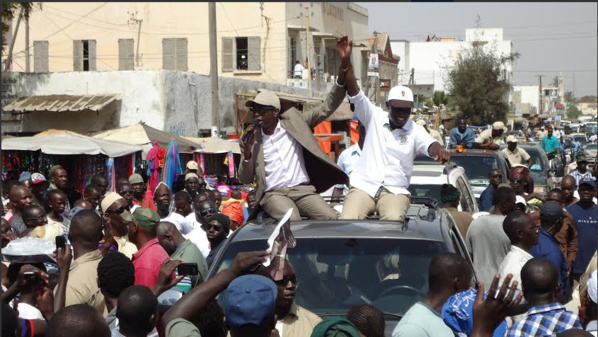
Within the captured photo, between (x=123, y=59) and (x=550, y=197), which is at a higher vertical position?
(x=123, y=59)

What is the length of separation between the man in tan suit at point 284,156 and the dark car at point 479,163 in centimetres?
838

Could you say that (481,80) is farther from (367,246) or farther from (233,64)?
(367,246)

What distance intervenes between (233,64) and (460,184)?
3128 cm

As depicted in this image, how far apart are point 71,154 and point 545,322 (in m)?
14.6

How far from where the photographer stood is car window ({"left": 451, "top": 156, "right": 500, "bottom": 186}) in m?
15.8

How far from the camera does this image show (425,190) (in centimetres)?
1212

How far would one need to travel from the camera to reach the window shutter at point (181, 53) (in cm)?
4256

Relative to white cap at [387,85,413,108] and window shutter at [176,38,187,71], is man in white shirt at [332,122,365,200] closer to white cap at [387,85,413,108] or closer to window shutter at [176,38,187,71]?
white cap at [387,85,413,108]

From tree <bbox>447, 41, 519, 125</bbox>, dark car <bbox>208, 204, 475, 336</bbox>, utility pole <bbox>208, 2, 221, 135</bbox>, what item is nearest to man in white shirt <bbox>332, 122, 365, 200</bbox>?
dark car <bbox>208, 204, 475, 336</bbox>

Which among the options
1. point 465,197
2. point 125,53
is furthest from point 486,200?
point 125,53

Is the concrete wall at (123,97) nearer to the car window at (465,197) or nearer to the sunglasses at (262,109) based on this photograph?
the car window at (465,197)

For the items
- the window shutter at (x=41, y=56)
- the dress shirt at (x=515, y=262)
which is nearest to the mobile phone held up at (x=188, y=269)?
the dress shirt at (x=515, y=262)

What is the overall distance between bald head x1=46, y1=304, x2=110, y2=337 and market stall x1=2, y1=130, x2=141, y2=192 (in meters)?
14.2

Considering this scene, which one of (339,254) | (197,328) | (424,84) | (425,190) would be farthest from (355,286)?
(424,84)
